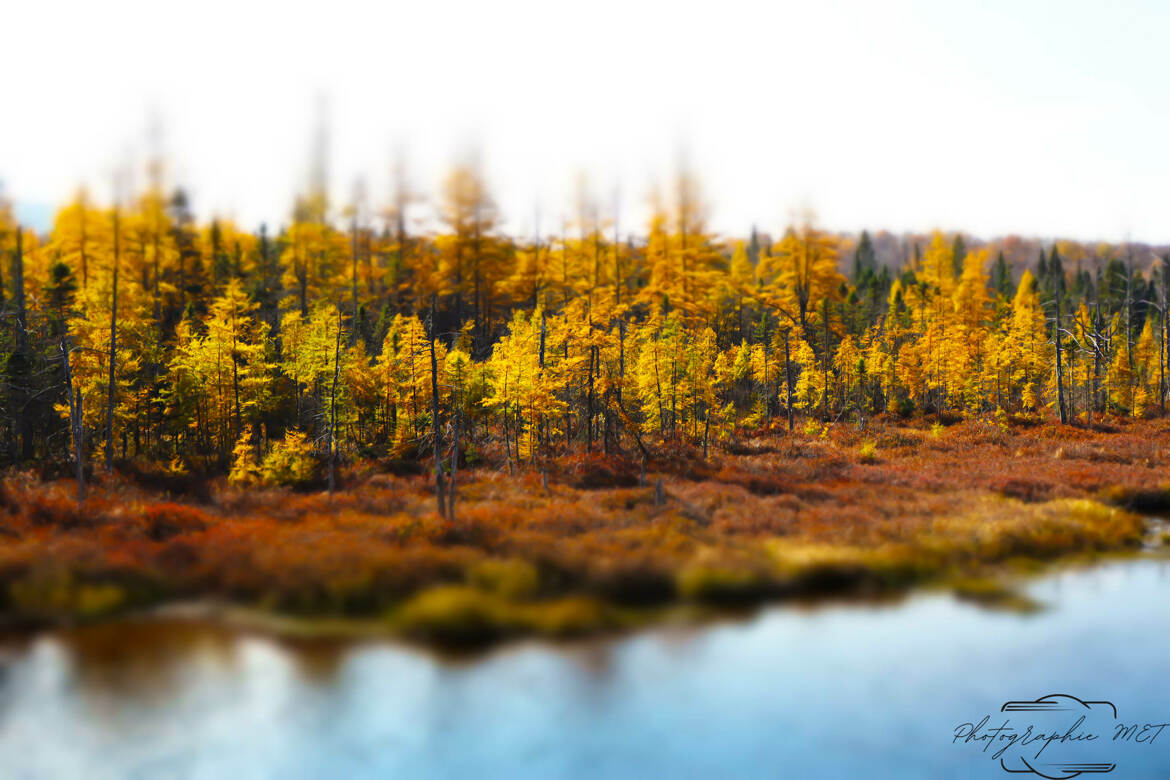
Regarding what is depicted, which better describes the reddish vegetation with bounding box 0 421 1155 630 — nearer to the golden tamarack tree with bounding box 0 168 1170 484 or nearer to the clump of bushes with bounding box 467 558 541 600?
the clump of bushes with bounding box 467 558 541 600

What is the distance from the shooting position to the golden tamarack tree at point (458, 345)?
1233 inches

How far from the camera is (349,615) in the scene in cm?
1542

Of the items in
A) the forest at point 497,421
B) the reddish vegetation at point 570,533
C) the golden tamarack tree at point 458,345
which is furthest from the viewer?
the golden tamarack tree at point 458,345

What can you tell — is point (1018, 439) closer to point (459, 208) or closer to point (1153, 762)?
point (1153, 762)

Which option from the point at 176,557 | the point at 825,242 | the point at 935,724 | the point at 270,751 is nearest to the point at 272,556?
the point at 176,557

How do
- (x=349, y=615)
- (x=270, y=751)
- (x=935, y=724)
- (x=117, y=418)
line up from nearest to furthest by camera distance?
(x=270, y=751) → (x=935, y=724) → (x=349, y=615) → (x=117, y=418)

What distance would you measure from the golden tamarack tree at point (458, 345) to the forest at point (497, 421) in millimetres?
270

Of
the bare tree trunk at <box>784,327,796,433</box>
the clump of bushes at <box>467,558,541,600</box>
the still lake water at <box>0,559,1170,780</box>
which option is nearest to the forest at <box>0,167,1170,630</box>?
the clump of bushes at <box>467,558,541,600</box>

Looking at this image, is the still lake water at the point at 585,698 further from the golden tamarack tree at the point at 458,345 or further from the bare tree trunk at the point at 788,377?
the bare tree trunk at the point at 788,377

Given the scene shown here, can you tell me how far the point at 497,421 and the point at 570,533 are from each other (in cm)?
1849

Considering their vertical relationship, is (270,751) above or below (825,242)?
below

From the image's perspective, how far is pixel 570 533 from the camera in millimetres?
20469

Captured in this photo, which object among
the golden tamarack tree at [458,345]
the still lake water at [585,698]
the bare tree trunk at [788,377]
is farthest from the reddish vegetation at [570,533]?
the bare tree trunk at [788,377]

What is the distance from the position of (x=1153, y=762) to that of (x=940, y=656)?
343 cm
